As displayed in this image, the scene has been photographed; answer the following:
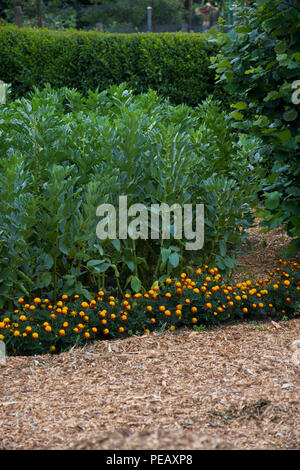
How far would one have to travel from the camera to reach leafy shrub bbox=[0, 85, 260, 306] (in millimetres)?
3330

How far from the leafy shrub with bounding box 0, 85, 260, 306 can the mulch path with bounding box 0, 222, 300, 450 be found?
0.54m

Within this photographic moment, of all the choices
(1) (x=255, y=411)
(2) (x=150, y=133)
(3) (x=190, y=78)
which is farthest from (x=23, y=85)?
(1) (x=255, y=411)

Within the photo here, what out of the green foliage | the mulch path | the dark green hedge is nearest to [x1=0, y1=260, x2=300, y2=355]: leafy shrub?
the mulch path

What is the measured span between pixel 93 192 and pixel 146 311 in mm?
794

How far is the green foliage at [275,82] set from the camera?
11.5 feet

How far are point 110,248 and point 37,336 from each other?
87cm

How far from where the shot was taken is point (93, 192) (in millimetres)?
3314

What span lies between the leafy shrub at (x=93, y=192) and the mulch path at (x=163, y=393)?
0.54 m

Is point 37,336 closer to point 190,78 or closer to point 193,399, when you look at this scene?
point 193,399

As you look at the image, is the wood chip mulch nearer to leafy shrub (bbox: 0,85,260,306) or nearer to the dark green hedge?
leafy shrub (bbox: 0,85,260,306)

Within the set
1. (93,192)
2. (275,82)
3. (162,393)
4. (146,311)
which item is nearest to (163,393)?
(162,393)

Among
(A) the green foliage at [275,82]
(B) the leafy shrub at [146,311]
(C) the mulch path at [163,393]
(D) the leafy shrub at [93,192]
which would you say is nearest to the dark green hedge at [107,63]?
(D) the leafy shrub at [93,192]

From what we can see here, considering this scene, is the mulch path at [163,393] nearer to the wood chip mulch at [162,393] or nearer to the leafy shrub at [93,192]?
the wood chip mulch at [162,393]

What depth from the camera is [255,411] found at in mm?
2393
